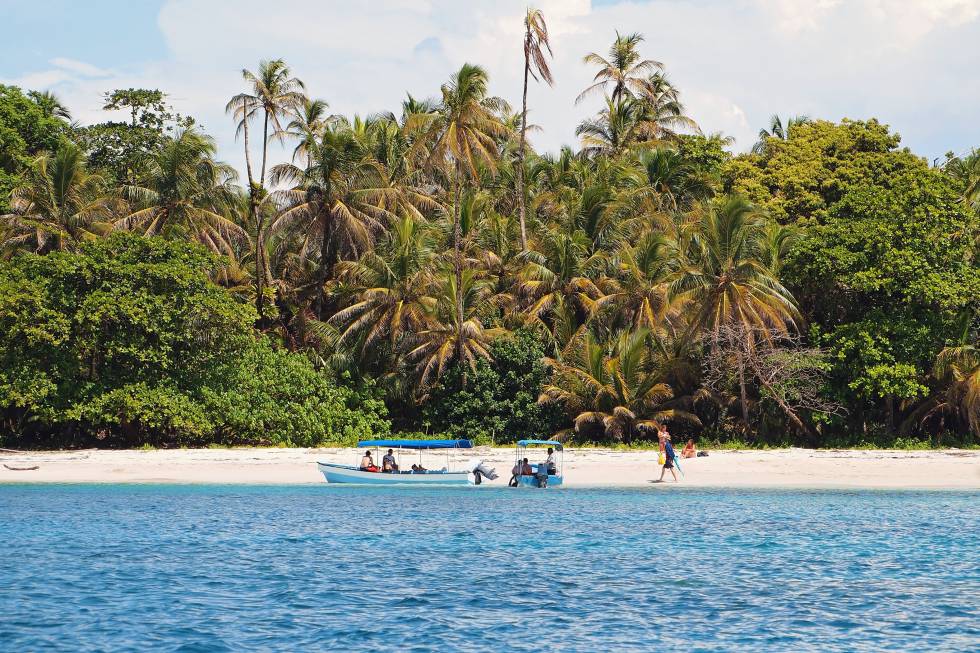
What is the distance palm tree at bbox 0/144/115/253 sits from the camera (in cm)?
4044

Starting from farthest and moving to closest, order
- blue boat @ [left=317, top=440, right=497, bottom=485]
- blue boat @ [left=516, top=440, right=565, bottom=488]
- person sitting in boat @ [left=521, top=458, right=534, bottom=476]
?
blue boat @ [left=317, top=440, right=497, bottom=485]
person sitting in boat @ [left=521, top=458, right=534, bottom=476]
blue boat @ [left=516, top=440, right=565, bottom=488]

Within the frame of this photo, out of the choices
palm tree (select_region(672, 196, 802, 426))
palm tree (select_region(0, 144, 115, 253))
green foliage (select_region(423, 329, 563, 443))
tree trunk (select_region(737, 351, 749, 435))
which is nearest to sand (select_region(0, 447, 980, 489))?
tree trunk (select_region(737, 351, 749, 435))

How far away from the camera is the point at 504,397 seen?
121 feet

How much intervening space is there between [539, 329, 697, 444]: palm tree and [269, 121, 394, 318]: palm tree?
11638mm

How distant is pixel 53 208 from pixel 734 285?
27.2 m

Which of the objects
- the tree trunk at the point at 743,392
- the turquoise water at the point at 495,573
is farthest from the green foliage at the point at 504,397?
the turquoise water at the point at 495,573

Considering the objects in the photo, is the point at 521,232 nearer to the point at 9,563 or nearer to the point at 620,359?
the point at 620,359

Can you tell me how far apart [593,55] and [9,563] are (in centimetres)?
4361

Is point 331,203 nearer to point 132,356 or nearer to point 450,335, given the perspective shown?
point 450,335

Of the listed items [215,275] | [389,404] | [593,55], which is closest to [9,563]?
[389,404]

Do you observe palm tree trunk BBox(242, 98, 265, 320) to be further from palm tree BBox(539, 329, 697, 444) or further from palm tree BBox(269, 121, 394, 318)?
palm tree BBox(539, 329, 697, 444)

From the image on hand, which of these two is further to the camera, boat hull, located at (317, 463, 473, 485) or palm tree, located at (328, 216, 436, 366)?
palm tree, located at (328, 216, 436, 366)

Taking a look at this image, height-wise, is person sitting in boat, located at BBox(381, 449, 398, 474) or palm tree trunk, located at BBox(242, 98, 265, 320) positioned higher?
palm tree trunk, located at BBox(242, 98, 265, 320)

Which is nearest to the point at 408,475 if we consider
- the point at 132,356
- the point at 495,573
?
the point at 132,356
